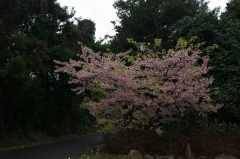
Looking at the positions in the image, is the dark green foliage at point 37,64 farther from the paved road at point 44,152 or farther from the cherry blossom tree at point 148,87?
the cherry blossom tree at point 148,87

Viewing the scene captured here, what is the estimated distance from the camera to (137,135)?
1023cm

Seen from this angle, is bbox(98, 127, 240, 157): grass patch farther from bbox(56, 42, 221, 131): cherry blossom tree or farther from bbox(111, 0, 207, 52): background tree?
bbox(111, 0, 207, 52): background tree

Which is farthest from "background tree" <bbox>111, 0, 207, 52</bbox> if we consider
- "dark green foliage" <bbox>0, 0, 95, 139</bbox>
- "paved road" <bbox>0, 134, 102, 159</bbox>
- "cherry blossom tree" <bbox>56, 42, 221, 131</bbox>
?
"cherry blossom tree" <bbox>56, 42, 221, 131</bbox>

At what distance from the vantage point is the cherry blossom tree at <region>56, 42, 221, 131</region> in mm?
9203

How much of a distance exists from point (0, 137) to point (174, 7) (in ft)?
47.6

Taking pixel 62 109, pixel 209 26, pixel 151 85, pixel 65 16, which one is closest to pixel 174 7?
pixel 209 26

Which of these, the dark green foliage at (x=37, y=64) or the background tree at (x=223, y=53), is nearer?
the background tree at (x=223, y=53)

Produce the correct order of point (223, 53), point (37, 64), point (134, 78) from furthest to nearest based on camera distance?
point (37, 64) → point (223, 53) → point (134, 78)

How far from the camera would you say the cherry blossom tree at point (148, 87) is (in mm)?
9203

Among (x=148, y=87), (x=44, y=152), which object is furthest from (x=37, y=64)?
(x=148, y=87)

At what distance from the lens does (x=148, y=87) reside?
9320 millimetres

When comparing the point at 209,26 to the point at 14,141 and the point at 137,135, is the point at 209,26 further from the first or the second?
the point at 14,141

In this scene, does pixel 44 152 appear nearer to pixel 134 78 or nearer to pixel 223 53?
pixel 134 78

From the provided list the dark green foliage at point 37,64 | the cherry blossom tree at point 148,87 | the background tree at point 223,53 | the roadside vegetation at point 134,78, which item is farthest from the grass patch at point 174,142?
the dark green foliage at point 37,64
